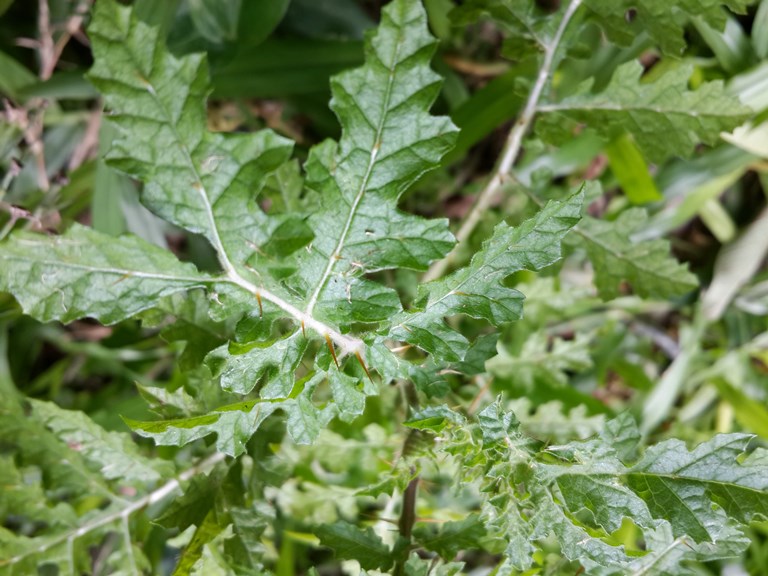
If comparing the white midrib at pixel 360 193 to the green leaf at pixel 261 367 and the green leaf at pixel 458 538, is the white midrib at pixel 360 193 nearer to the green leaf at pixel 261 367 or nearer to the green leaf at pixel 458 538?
the green leaf at pixel 261 367

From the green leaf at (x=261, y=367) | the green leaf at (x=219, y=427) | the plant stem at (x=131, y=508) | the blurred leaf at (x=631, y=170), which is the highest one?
the green leaf at (x=261, y=367)

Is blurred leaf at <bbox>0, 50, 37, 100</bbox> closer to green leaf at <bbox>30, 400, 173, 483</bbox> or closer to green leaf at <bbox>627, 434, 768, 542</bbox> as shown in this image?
green leaf at <bbox>30, 400, 173, 483</bbox>

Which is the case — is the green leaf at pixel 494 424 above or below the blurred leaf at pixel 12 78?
below

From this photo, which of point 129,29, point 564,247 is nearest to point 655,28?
point 564,247

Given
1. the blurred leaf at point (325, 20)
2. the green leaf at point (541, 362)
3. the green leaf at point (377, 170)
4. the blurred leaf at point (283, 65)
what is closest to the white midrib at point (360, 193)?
the green leaf at point (377, 170)

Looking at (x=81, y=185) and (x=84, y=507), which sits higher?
(x=81, y=185)

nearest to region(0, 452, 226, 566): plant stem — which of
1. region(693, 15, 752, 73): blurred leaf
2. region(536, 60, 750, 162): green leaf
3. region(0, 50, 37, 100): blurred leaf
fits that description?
region(536, 60, 750, 162): green leaf

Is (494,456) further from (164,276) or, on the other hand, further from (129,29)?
(129,29)

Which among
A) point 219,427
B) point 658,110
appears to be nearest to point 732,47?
point 658,110
